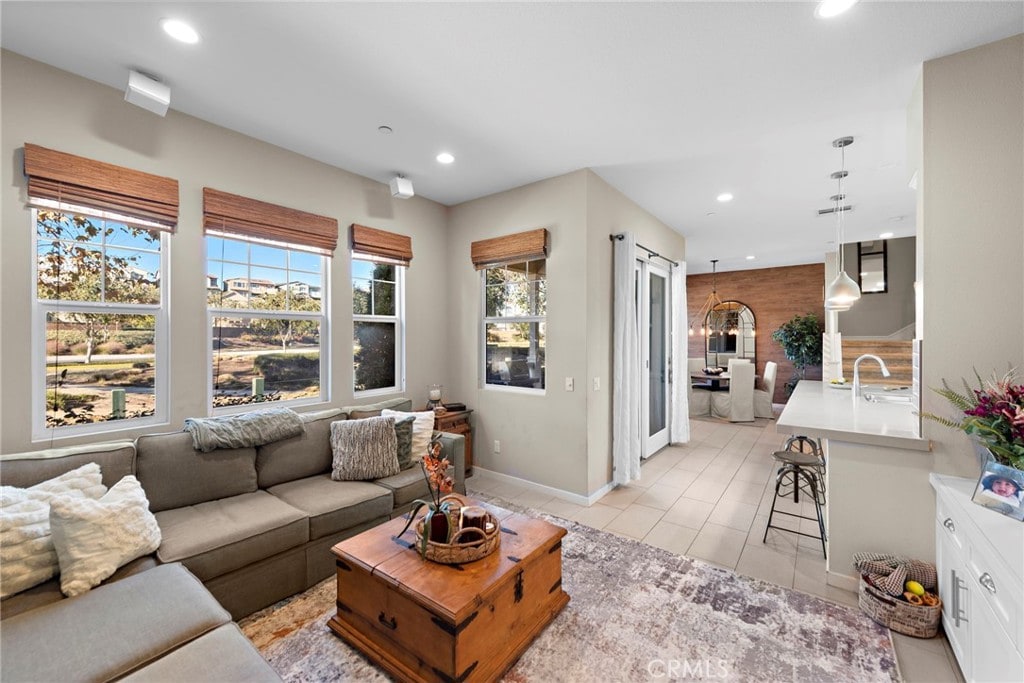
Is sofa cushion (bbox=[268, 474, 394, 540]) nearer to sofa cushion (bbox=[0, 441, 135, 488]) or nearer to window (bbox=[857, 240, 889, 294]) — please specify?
sofa cushion (bbox=[0, 441, 135, 488])

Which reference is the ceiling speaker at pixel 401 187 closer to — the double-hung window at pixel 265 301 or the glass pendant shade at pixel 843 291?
the double-hung window at pixel 265 301

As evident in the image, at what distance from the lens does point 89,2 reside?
5.95 feet

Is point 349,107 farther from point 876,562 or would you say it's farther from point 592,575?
point 876,562

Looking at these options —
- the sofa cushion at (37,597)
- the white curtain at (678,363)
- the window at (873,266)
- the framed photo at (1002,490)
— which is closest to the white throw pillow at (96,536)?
the sofa cushion at (37,597)

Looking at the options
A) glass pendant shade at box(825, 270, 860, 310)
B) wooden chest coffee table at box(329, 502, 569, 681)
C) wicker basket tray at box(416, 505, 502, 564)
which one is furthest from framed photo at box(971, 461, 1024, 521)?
glass pendant shade at box(825, 270, 860, 310)

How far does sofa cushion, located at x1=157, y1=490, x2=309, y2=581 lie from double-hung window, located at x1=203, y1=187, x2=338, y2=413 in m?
0.89

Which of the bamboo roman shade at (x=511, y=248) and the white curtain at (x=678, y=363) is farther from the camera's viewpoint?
the white curtain at (x=678, y=363)

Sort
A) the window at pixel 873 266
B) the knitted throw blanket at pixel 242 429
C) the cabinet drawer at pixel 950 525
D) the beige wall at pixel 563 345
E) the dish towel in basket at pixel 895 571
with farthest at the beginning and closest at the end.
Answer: the window at pixel 873 266, the beige wall at pixel 563 345, the knitted throw blanket at pixel 242 429, the dish towel in basket at pixel 895 571, the cabinet drawer at pixel 950 525

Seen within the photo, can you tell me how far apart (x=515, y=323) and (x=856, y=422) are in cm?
270

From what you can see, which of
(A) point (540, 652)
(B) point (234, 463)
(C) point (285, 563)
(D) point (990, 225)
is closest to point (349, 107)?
(B) point (234, 463)

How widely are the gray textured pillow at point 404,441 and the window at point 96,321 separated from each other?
1.48m

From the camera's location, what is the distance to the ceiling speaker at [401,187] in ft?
12.0

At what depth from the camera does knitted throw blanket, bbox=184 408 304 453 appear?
2461 millimetres

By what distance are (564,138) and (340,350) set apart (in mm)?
2502
